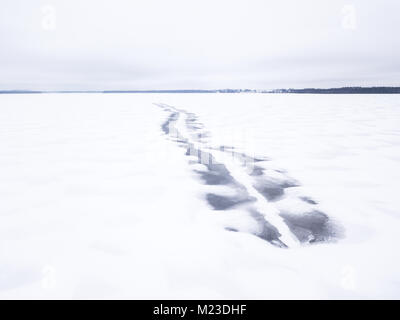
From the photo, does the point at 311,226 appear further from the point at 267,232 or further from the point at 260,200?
the point at 260,200

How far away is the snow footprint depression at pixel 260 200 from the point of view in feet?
9.76

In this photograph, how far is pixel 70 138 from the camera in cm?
855

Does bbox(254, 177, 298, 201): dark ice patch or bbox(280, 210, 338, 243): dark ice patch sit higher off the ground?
bbox(254, 177, 298, 201): dark ice patch

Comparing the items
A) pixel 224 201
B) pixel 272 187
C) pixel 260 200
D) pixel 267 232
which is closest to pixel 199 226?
pixel 267 232

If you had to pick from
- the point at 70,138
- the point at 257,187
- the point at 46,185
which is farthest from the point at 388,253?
the point at 70,138

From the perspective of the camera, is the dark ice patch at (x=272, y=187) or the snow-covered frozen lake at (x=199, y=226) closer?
the snow-covered frozen lake at (x=199, y=226)

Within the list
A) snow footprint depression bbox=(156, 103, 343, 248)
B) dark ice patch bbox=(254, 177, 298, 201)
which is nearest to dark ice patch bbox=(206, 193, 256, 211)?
snow footprint depression bbox=(156, 103, 343, 248)

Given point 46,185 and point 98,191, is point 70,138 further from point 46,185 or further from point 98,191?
point 98,191

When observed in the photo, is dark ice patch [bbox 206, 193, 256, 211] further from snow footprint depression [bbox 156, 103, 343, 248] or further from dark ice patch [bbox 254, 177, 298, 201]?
dark ice patch [bbox 254, 177, 298, 201]

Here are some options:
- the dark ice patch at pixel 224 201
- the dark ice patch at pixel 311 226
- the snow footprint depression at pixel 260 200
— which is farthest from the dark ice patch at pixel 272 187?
the dark ice patch at pixel 311 226

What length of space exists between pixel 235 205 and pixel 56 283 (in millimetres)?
2150

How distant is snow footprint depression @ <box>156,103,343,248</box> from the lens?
2975 mm

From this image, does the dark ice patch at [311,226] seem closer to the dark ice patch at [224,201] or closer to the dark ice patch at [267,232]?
the dark ice patch at [267,232]

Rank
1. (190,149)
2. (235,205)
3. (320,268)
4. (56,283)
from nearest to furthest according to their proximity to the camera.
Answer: (56,283) → (320,268) → (235,205) → (190,149)
